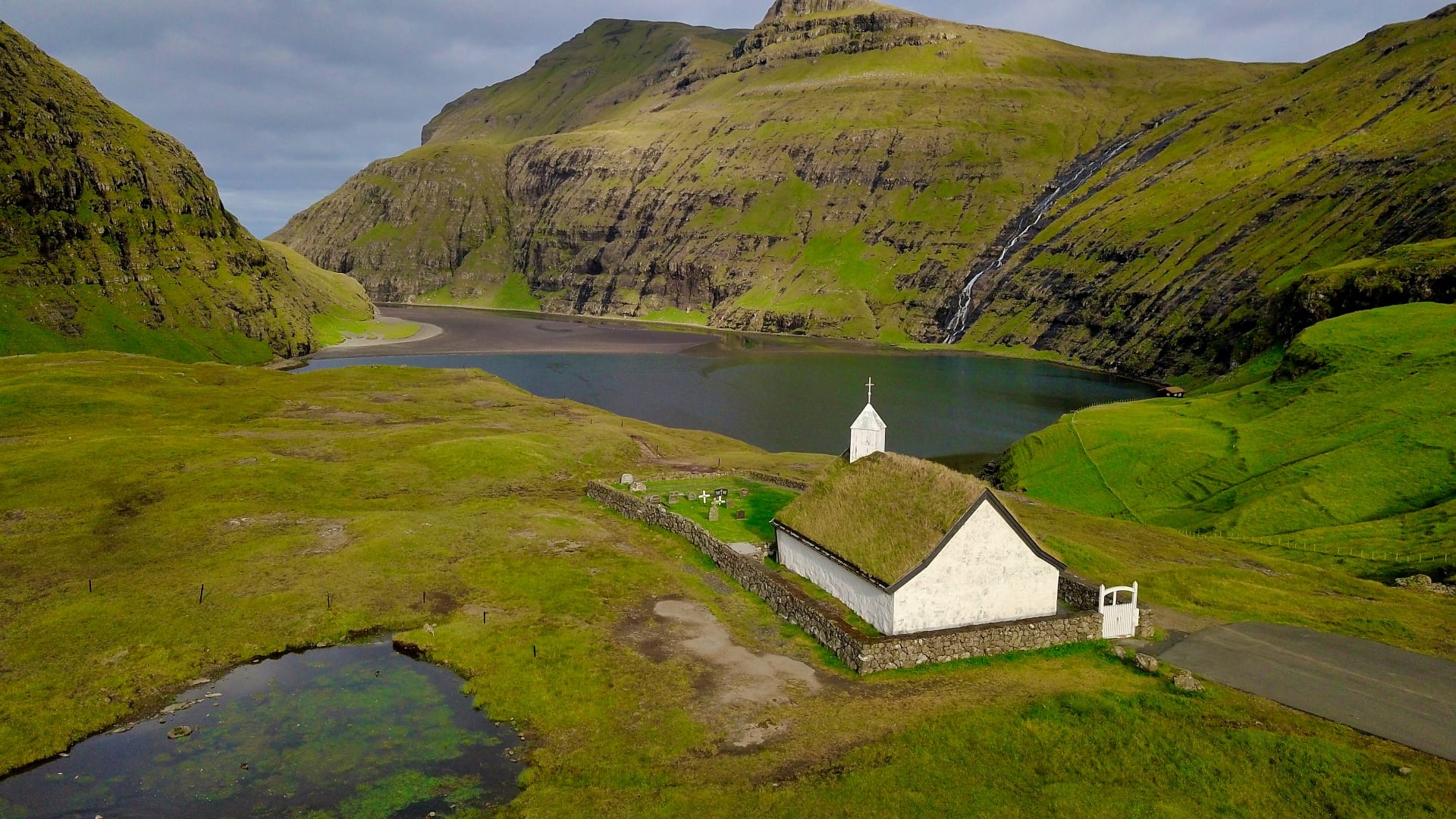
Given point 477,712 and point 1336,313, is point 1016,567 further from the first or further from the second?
point 1336,313

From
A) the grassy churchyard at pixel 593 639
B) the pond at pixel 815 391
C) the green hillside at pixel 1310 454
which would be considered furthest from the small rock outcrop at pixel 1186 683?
the pond at pixel 815 391

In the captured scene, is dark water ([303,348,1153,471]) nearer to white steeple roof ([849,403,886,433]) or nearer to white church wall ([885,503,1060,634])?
white steeple roof ([849,403,886,433])

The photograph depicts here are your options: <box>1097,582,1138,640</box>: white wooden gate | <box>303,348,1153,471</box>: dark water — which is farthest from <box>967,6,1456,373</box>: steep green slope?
<box>1097,582,1138,640</box>: white wooden gate

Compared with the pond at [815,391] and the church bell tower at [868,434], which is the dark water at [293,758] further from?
the pond at [815,391]

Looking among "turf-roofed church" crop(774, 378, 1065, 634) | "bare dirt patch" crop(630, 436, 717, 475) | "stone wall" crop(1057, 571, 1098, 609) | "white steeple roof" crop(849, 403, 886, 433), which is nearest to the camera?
"turf-roofed church" crop(774, 378, 1065, 634)

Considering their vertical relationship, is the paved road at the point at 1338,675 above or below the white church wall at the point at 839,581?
below

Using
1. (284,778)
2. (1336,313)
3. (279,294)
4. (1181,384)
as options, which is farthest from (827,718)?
(279,294)
